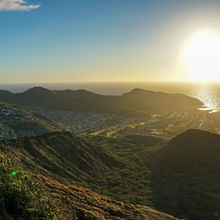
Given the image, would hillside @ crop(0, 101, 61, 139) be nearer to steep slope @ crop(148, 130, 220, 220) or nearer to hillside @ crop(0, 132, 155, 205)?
hillside @ crop(0, 132, 155, 205)

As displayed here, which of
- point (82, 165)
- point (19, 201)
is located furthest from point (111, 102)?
point (19, 201)

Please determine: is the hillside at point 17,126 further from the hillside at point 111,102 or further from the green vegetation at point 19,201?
the hillside at point 111,102

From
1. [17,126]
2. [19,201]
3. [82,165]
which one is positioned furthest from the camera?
[17,126]

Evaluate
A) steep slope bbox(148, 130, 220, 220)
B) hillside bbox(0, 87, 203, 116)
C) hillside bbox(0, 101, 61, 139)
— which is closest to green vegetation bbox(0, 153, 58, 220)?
steep slope bbox(148, 130, 220, 220)

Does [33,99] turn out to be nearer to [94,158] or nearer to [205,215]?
[94,158]

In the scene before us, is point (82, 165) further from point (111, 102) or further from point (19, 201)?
point (111, 102)

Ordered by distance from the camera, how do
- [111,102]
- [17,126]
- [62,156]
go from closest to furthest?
[62,156] < [17,126] < [111,102]

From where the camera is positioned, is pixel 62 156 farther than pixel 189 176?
Yes
